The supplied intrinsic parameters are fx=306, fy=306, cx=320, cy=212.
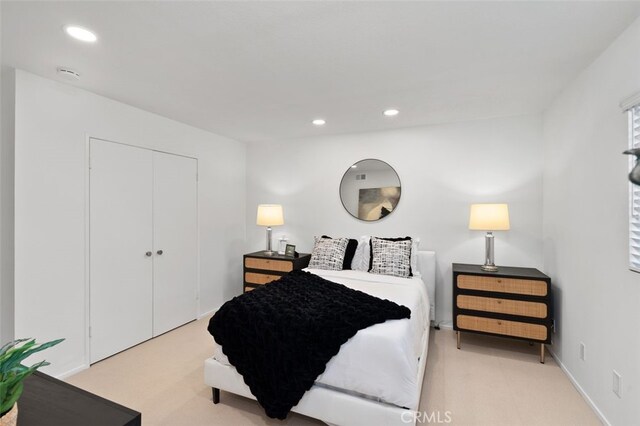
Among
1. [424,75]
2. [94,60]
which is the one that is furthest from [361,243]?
[94,60]

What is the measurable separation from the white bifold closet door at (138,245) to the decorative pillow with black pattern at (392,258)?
2281 mm

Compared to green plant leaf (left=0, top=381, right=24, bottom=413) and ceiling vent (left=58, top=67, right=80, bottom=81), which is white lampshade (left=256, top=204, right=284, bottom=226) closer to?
ceiling vent (left=58, top=67, right=80, bottom=81)

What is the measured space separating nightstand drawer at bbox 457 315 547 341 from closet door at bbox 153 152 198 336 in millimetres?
3147

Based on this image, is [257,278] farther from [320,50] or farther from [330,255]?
[320,50]

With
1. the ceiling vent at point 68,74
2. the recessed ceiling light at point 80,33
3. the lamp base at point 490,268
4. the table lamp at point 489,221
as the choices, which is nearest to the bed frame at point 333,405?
the lamp base at point 490,268

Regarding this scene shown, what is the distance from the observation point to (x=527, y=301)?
2.84 meters

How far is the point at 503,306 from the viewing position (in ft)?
9.57

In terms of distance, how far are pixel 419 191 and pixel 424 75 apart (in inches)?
66.3

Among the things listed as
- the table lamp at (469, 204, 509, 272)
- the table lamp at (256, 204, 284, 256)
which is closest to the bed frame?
the table lamp at (469, 204, 509, 272)

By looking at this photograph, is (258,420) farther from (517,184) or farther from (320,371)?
(517,184)

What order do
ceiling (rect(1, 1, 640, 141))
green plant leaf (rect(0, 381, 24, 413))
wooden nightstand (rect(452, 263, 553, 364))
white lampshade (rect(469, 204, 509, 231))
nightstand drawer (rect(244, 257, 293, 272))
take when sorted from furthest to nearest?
1. nightstand drawer (rect(244, 257, 293, 272))
2. white lampshade (rect(469, 204, 509, 231))
3. wooden nightstand (rect(452, 263, 553, 364))
4. ceiling (rect(1, 1, 640, 141))
5. green plant leaf (rect(0, 381, 24, 413))

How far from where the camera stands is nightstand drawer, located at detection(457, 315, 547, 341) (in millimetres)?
2791

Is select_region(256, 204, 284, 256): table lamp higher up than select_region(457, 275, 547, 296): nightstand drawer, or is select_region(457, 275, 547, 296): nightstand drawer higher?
select_region(256, 204, 284, 256): table lamp

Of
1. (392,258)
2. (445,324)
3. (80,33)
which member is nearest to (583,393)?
(445,324)
